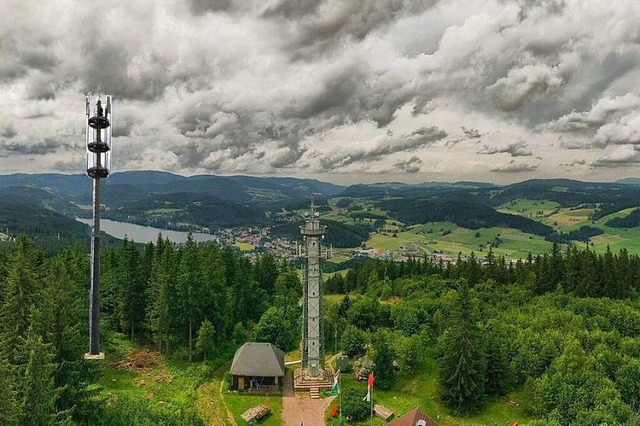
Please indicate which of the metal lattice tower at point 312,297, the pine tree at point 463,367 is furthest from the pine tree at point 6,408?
the pine tree at point 463,367

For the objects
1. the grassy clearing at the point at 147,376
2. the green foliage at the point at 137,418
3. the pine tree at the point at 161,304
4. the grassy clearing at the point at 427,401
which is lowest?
the grassy clearing at the point at 427,401

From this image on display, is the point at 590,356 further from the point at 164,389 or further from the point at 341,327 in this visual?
the point at 164,389

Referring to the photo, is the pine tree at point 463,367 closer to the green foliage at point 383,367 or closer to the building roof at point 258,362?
the green foliage at point 383,367

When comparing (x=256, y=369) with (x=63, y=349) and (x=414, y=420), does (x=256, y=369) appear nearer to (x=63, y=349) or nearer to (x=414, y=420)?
(x=414, y=420)

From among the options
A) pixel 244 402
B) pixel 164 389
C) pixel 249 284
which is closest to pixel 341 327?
pixel 249 284

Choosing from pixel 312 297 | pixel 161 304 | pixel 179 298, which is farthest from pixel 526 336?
pixel 161 304

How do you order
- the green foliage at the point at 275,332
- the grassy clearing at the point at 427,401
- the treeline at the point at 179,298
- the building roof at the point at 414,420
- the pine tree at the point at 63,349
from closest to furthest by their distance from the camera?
the pine tree at the point at 63,349, the building roof at the point at 414,420, the grassy clearing at the point at 427,401, the treeline at the point at 179,298, the green foliage at the point at 275,332

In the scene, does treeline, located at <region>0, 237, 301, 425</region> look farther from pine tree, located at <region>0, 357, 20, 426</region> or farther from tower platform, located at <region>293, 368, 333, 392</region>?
tower platform, located at <region>293, 368, 333, 392</region>
